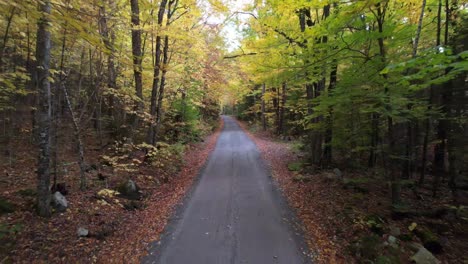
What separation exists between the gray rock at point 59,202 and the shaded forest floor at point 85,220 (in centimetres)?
12

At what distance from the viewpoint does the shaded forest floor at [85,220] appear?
15.1ft

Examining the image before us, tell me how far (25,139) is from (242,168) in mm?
10237

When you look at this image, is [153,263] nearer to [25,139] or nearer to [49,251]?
[49,251]

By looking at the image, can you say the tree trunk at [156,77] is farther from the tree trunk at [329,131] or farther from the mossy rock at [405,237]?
the mossy rock at [405,237]

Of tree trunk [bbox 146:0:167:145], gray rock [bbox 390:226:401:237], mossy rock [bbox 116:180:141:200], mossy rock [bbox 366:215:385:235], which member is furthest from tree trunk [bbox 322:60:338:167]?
mossy rock [bbox 116:180:141:200]

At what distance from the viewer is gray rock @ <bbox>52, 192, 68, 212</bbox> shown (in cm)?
582

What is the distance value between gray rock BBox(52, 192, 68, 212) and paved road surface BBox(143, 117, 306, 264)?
2.57 m

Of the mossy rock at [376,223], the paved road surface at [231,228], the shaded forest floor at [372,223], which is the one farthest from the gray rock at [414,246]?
the paved road surface at [231,228]

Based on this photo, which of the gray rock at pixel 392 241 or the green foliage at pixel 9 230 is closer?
the green foliage at pixel 9 230

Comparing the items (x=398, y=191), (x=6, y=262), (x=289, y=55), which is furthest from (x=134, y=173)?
(x=398, y=191)

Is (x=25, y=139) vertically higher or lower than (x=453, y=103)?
lower

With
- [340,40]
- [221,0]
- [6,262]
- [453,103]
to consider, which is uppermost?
[221,0]

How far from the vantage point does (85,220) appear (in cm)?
584

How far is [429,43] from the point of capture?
993 cm
